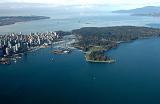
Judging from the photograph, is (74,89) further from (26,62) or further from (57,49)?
(57,49)

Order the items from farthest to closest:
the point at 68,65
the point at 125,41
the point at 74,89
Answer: the point at 125,41, the point at 68,65, the point at 74,89

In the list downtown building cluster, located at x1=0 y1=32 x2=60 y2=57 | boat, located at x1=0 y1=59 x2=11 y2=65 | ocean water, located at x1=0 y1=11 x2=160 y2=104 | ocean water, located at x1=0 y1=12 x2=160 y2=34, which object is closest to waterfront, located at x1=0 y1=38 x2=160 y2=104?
ocean water, located at x1=0 y1=11 x2=160 y2=104

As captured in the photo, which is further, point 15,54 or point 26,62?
point 15,54

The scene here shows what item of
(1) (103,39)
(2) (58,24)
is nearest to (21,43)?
(1) (103,39)

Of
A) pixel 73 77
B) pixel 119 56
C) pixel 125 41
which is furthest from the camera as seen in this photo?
pixel 125 41

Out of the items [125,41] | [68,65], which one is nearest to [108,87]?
[68,65]

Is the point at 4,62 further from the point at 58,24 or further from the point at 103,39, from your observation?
the point at 58,24

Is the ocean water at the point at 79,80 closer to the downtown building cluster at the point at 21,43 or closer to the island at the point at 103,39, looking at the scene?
the island at the point at 103,39

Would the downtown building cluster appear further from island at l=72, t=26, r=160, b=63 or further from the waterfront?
island at l=72, t=26, r=160, b=63
